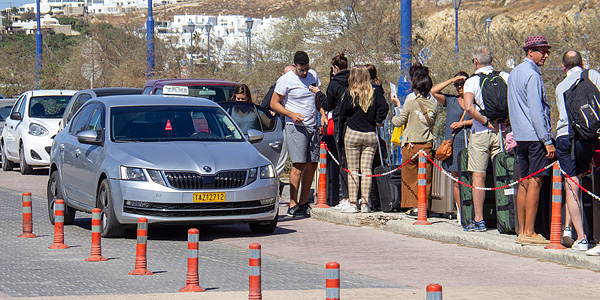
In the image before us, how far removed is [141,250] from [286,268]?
1485 mm

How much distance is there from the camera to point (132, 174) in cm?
1044

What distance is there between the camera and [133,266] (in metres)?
8.83

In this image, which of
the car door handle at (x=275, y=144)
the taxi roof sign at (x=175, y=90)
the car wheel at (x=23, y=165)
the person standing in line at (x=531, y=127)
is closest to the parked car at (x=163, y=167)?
the car door handle at (x=275, y=144)

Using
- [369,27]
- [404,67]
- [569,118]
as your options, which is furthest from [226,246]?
[369,27]

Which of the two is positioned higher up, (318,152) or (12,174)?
(318,152)

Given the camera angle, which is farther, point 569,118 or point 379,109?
point 379,109

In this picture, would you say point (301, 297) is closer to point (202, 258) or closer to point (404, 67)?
point (202, 258)

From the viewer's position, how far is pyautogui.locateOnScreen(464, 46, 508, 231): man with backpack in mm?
10516

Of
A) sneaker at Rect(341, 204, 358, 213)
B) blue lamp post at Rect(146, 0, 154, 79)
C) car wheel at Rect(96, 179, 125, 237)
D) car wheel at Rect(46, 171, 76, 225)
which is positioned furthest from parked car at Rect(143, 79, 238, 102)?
blue lamp post at Rect(146, 0, 154, 79)

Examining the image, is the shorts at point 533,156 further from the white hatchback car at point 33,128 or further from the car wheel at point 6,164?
the car wheel at point 6,164

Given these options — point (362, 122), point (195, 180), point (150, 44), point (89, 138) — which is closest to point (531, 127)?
point (362, 122)

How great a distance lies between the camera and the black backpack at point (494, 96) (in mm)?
10484

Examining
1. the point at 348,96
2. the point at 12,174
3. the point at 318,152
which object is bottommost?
the point at 12,174

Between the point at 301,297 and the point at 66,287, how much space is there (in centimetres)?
192
